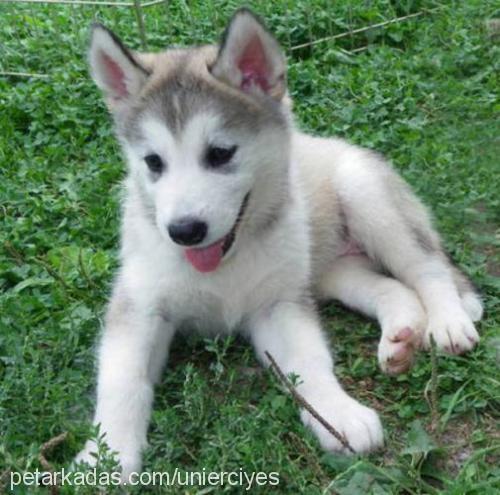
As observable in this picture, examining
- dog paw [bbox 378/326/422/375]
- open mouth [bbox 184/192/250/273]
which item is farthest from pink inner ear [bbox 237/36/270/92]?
dog paw [bbox 378/326/422/375]

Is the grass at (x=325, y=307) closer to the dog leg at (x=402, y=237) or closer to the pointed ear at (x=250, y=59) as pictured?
the dog leg at (x=402, y=237)

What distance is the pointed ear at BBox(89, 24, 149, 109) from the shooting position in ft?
12.0

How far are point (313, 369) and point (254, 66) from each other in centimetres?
122

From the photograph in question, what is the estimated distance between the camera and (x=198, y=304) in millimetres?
3844

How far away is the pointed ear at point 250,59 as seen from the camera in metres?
3.55

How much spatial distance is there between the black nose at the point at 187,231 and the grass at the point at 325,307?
45cm

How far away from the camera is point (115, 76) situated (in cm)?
385

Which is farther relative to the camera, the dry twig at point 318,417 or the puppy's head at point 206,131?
the puppy's head at point 206,131

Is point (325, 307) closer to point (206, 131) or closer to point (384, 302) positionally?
point (384, 302)

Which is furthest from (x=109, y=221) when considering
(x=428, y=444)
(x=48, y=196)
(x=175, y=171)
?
(x=428, y=444)

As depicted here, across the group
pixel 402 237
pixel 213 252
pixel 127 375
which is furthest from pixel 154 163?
pixel 402 237

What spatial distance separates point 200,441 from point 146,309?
71 cm

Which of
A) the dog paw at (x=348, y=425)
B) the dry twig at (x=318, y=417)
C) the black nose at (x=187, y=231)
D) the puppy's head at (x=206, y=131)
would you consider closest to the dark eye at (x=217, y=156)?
the puppy's head at (x=206, y=131)

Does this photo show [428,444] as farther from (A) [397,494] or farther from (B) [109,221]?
(B) [109,221]
